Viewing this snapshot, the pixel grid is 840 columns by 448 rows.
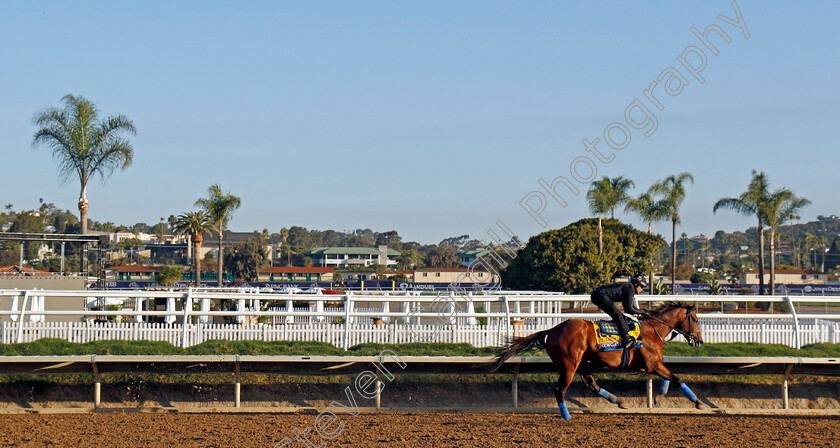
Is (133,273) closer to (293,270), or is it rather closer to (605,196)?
(293,270)

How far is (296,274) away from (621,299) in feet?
282

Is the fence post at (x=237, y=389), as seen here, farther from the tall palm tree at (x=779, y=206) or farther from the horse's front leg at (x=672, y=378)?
the tall palm tree at (x=779, y=206)

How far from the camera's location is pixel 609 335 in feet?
30.5

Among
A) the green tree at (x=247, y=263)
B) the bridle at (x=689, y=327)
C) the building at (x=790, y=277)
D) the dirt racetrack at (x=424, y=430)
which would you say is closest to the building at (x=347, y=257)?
the green tree at (x=247, y=263)

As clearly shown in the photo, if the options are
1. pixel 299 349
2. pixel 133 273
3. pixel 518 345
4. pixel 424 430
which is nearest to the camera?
pixel 424 430

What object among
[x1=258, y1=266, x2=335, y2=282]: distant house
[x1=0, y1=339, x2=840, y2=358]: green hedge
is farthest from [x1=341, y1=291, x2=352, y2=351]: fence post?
[x1=258, y1=266, x2=335, y2=282]: distant house

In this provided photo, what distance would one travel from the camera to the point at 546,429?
8.56 m

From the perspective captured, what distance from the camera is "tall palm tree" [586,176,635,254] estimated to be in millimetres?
42281

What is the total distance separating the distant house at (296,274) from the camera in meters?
91.1

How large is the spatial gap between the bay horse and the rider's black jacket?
346mm

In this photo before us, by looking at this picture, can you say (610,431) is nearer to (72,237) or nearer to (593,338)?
(593,338)

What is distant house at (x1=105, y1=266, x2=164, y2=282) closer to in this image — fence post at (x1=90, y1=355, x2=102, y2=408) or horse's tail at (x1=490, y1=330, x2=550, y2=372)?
fence post at (x1=90, y1=355, x2=102, y2=408)

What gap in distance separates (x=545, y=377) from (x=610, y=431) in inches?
90.8

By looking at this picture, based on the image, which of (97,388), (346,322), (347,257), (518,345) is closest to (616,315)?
(518,345)
